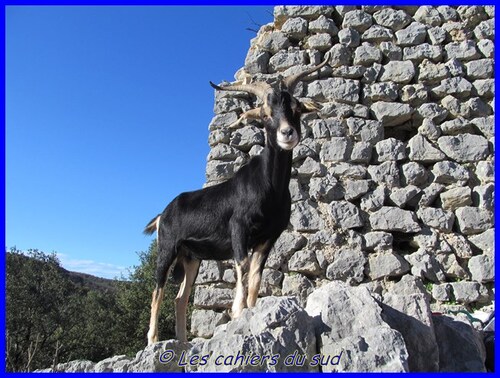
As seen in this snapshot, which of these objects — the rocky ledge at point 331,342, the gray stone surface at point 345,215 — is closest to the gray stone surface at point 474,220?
the gray stone surface at point 345,215

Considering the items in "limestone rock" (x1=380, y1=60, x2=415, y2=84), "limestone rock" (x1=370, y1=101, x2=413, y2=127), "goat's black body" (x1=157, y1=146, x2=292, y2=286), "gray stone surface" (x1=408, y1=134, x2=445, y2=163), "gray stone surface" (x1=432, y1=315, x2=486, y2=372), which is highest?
"limestone rock" (x1=380, y1=60, x2=415, y2=84)

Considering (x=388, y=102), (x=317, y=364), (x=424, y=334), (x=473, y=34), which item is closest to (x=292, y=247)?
(x=388, y=102)

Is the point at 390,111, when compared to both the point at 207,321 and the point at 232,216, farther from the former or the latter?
the point at 207,321

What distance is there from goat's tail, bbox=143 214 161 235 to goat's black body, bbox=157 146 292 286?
0.31 metres

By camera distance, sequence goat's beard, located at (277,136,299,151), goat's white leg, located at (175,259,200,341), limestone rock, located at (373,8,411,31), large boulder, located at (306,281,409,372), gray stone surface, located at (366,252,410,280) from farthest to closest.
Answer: limestone rock, located at (373,8,411,31)
gray stone surface, located at (366,252,410,280)
goat's white leg, located at (175,259,200,341)
goat's beard, located at (277,136,299,151)
large boulder, located at (306,281,409,372)

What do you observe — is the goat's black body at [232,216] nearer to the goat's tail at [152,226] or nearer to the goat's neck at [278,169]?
the goat's neck at [278,169]

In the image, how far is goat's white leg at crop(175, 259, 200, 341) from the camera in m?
4.61

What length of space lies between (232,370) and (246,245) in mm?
1406

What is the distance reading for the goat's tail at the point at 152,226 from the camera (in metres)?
5.02

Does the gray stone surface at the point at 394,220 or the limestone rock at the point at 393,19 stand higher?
the limestone rock at the point at 393,19

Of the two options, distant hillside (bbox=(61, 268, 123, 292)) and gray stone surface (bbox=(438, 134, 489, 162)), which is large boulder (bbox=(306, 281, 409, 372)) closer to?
gray stone surface (bbox=(438, 134, 489, 162))

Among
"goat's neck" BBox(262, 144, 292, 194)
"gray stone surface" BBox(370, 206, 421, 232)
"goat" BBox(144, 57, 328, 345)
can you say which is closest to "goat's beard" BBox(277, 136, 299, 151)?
"goat" BBox(144, 57, 328, 345)

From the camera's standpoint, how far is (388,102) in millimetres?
6070

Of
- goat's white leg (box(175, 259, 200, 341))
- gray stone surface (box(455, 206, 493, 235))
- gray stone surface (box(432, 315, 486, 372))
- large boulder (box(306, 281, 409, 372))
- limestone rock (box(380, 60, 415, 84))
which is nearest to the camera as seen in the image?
large boulder (box(306, 281, 409, 372))
